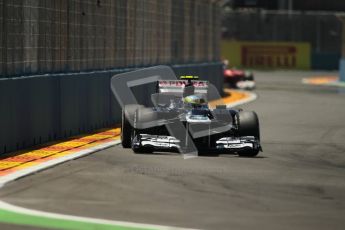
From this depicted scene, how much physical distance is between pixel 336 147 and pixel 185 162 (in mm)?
4151

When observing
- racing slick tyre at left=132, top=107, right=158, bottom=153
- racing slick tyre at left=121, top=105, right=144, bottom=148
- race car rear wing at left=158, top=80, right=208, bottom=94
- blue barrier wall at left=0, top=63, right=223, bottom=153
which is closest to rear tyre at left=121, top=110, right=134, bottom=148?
racing slick tyre at left=121, top=105, right=144, bottom=148

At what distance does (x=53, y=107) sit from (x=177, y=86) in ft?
7.80

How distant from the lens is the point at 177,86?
737 inches

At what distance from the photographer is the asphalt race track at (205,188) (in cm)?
1073

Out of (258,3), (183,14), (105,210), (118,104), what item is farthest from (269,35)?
(105,210)

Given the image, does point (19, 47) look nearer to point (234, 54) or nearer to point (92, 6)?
point (92, 6)

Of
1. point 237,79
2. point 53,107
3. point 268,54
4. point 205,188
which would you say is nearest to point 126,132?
point 53,107

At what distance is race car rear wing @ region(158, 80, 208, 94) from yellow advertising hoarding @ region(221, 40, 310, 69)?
5210 centimetres

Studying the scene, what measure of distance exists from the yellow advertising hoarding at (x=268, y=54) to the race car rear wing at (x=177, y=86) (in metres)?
52.1

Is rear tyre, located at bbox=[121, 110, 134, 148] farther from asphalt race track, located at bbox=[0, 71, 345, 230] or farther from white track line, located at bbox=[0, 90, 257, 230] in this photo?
white track line, located at bbox=[0, 90, 257, 230]

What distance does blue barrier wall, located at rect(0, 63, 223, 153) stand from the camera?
659 inches

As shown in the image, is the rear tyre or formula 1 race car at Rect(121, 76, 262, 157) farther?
the rear tyre

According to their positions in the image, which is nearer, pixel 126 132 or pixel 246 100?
pixel 126 132

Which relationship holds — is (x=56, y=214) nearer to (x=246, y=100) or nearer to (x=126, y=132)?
(x=126, y=132)
